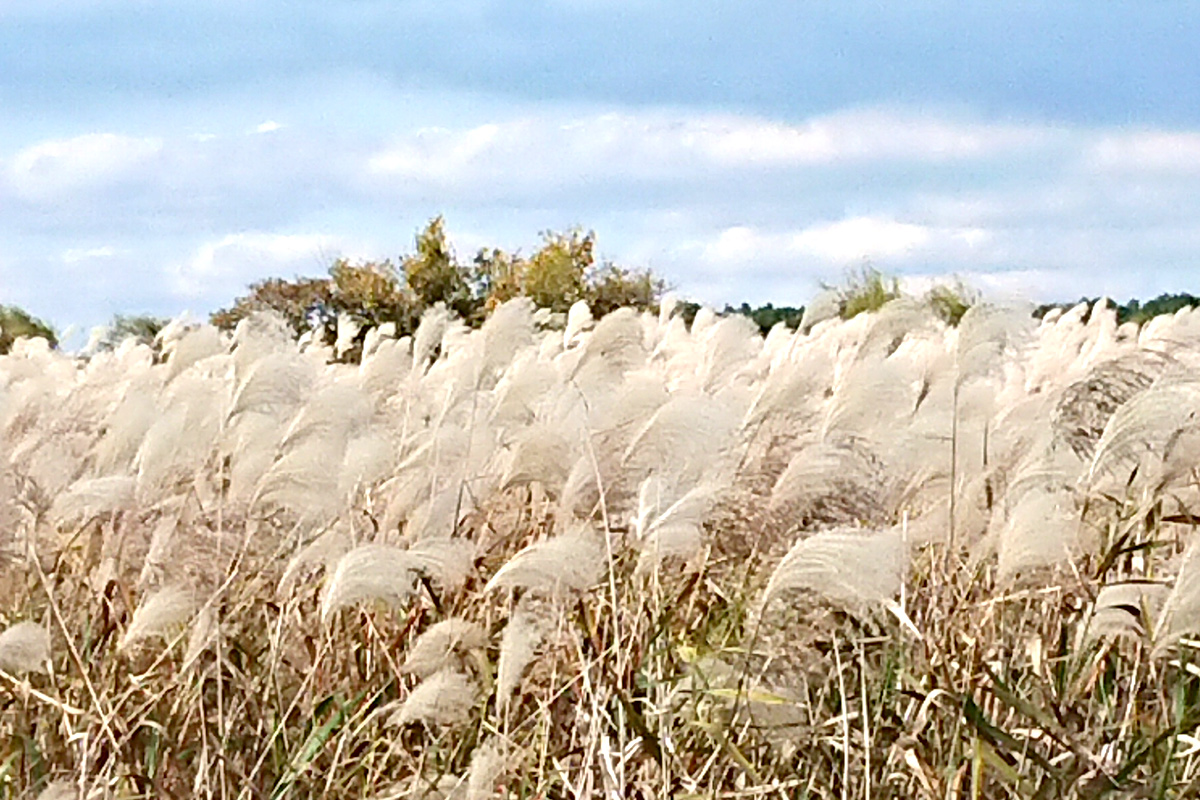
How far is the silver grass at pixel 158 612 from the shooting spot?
8.02ft

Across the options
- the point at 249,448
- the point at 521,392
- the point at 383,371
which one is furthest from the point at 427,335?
the point at 249,448

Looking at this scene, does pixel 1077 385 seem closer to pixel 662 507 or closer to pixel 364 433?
pixel 662 507

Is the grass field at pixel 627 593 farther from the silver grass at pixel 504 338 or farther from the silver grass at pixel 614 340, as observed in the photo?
the silver grass at pixel 614 340

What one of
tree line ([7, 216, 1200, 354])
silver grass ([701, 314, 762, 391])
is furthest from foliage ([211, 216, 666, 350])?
silver grass ([701, 314, 762, 391])

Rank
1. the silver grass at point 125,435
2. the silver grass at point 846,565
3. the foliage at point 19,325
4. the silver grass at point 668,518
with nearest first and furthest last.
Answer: the silver grass at point 846,565 < the silver grass at point 668,518 < the silver grass at point 125,435 < the foliage at point 19,325

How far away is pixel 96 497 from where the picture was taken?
2.59m

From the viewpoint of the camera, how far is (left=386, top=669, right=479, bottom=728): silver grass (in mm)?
2406

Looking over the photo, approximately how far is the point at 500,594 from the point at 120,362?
8.34ft

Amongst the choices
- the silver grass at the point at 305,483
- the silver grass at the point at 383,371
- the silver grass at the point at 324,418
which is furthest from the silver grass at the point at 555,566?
the silver grass at the point at 383,371

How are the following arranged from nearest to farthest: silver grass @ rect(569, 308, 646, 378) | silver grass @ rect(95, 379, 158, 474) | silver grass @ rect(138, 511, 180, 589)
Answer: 1. silver grass @ rect(138, 511, 180, 589)
2. silver grass @ rect(95, 379, 158, 474)
3. silver grass @ rect(569, 308, 646, 378)

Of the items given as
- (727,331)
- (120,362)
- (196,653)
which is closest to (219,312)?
(120,362)

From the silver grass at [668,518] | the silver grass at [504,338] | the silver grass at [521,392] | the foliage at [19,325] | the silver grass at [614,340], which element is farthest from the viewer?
the foliage at [19,325]

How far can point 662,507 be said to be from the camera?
2.36 meters

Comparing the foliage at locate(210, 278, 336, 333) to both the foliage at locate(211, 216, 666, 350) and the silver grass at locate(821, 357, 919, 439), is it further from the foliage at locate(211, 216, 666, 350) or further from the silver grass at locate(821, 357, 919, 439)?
the silver grass at locate(821, 357, 919, 439)
